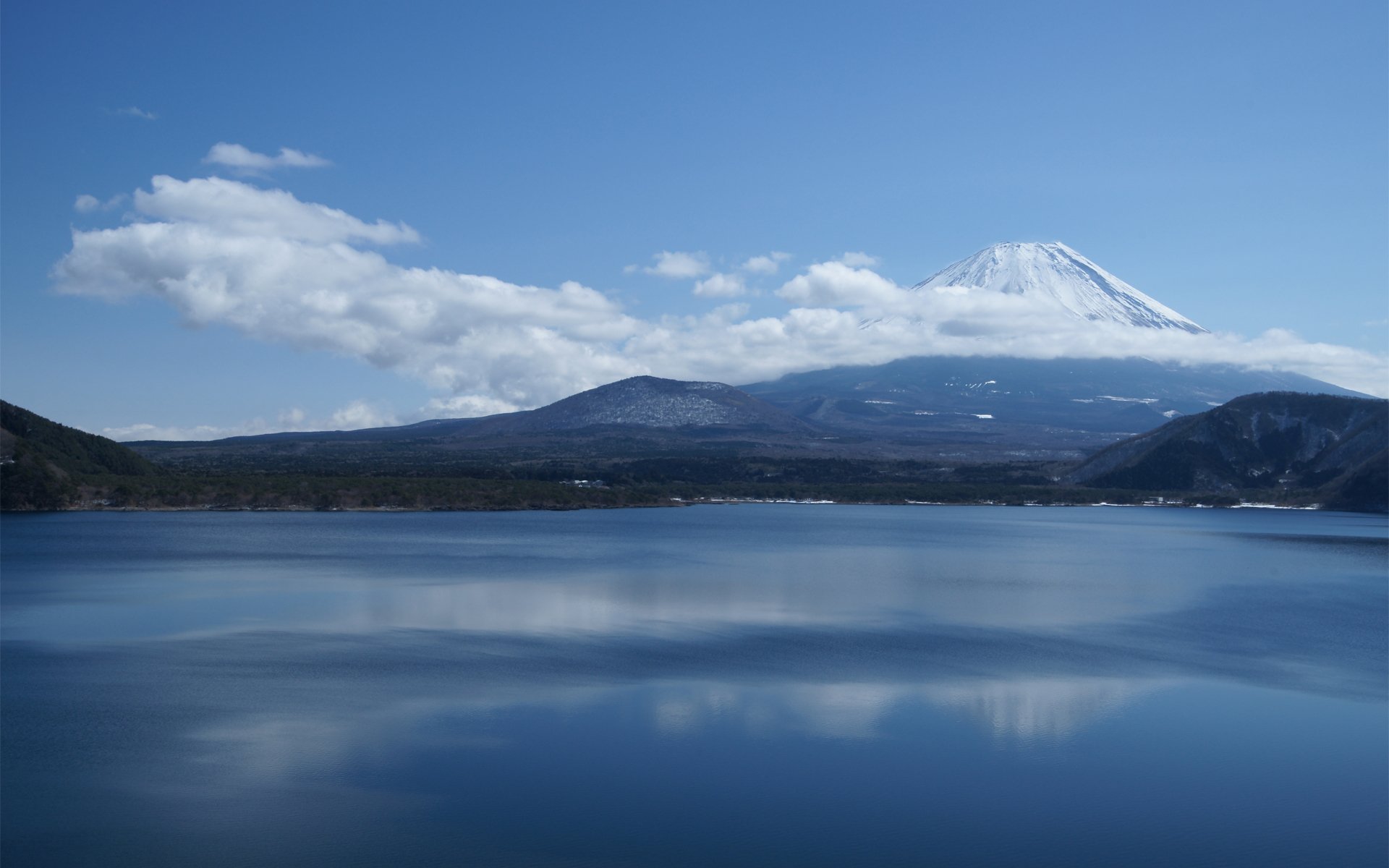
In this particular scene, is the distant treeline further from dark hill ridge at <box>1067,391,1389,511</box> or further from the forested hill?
dark hill ridge at <box>1067,391,1389,511</box>

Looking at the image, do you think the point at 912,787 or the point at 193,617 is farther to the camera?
the point at 193,617

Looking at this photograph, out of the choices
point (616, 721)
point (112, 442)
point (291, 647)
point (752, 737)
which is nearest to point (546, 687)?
point (616, 721)

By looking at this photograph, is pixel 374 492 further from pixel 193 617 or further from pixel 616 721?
pixel 616 721

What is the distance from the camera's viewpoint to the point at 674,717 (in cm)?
1320

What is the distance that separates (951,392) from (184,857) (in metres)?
192

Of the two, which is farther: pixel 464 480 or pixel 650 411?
pixel 650 411

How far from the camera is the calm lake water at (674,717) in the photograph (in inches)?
378

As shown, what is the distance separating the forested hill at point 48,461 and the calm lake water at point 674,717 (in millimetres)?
13997

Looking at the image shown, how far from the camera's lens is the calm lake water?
9.60 m

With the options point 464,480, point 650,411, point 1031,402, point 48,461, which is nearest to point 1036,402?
point 1031,402

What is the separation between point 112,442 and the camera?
4866 centimetres

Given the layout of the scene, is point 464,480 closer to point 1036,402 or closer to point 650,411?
point 650,411

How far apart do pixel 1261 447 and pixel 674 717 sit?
217 feet

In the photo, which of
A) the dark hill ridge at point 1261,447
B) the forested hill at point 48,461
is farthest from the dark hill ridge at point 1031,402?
the forested hill at point 48,461
